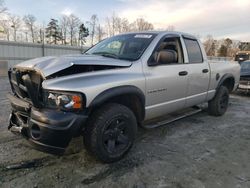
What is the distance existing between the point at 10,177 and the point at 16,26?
4891 centimetres

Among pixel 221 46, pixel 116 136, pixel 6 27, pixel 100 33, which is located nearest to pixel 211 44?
pixel 221 46

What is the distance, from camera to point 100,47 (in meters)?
4.42

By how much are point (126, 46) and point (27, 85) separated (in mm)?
1815

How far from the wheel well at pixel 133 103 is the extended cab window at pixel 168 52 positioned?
2.13ft

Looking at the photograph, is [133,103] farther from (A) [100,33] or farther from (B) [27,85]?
(A) [100,33]

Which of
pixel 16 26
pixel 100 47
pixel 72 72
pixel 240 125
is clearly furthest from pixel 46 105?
pixel 16 26

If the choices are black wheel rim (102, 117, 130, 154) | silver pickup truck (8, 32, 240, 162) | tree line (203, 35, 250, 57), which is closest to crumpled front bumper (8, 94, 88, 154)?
silver pickup truck (8, 32, 240, 162)

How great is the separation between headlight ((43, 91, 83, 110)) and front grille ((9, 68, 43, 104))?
0.51 feet

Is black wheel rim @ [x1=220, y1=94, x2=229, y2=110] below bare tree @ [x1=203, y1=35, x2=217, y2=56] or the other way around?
below

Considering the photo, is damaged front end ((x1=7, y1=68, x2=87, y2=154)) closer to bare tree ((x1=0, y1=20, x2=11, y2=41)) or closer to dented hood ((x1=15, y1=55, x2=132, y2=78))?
dented hood ((x1=15, y1=55, x2=132, y2=78))

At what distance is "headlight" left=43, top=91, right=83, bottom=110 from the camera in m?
2.69

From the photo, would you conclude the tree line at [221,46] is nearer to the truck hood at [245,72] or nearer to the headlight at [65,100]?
the truck hood at [245,72]

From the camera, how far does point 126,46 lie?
397cm

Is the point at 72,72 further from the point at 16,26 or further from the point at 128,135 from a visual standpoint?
the point at 16,26
